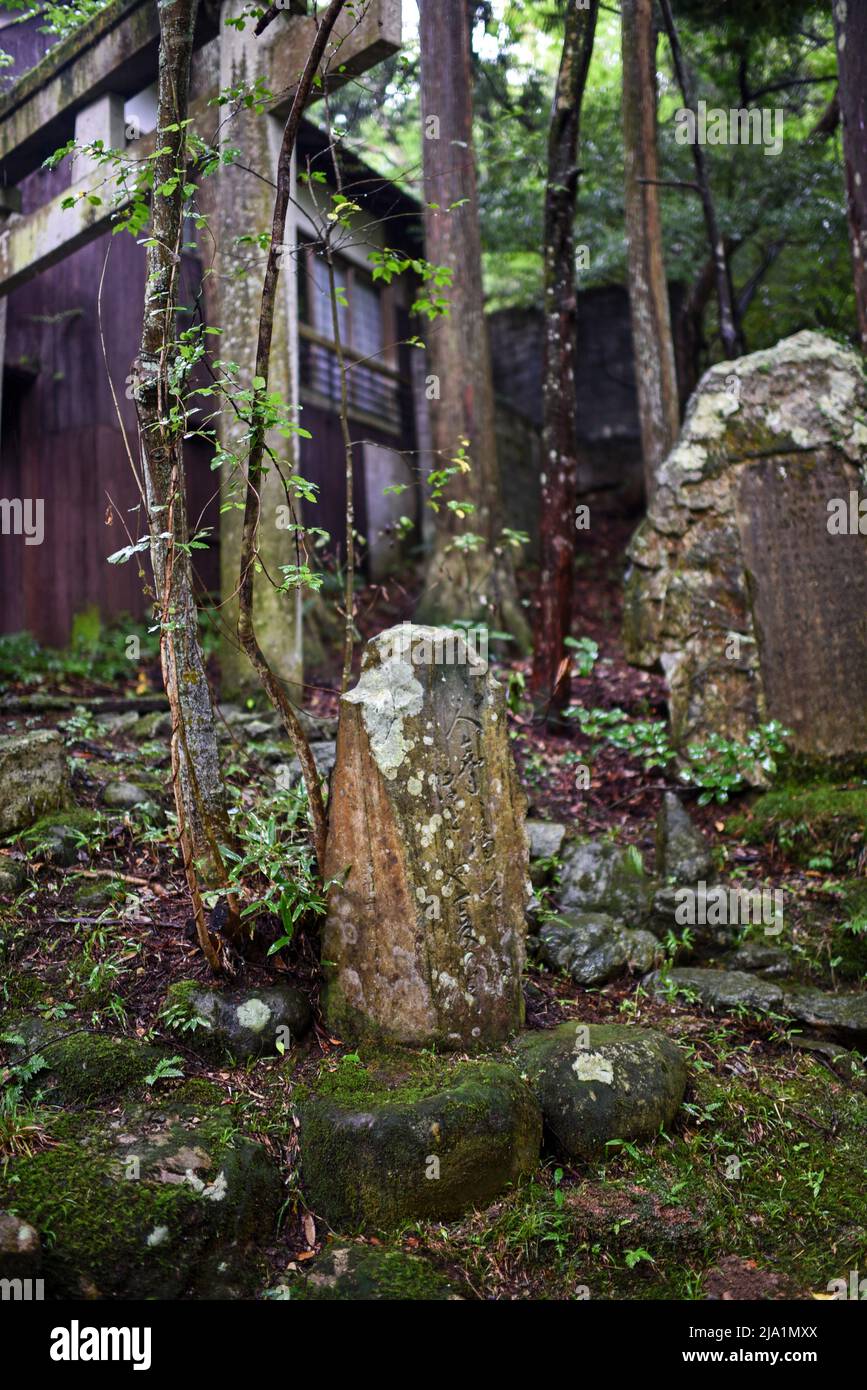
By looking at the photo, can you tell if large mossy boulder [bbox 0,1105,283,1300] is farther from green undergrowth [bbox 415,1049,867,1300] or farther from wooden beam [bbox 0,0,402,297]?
wooden beam [bbox 0,0,402,297]

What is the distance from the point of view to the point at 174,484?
4059 millimetres

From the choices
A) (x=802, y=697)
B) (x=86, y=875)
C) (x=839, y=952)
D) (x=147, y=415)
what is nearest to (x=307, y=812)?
(x=86, y=875)

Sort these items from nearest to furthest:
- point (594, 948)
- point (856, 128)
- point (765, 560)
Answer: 1. point (594, 948)
2. point (765, 560)
3. point (856, 128)

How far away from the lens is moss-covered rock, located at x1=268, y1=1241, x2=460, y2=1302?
318 centimetres

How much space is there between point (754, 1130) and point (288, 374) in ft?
19.2

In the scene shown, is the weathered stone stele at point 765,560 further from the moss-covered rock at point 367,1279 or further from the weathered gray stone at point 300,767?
the moss-covered rock at point 367,1279

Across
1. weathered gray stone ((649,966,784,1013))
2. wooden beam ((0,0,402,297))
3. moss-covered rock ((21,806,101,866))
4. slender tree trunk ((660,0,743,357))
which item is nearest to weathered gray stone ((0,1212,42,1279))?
moss-covered rock ((21,806,101,866))

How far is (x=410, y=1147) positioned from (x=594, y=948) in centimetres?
189

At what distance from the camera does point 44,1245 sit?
3.02 metres

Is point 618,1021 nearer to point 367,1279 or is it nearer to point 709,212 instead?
point 367,1279

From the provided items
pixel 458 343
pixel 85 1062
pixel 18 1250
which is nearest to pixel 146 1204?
pixel 18 1250

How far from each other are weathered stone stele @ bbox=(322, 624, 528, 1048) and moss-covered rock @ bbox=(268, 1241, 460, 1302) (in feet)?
2.80

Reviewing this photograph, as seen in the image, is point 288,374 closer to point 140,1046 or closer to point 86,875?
point 86,875

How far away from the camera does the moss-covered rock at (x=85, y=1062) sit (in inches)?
142
